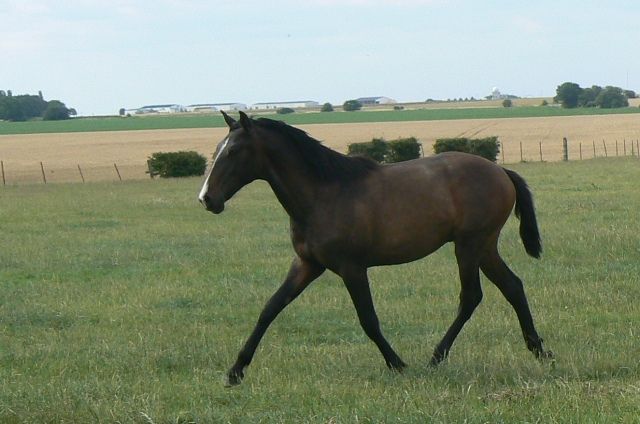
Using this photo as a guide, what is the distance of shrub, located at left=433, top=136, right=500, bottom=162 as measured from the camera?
42906mm

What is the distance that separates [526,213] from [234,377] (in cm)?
274

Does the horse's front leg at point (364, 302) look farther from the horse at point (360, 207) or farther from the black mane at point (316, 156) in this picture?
the black mane at point (316, 156)

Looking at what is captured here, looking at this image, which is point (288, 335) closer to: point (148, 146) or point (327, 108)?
point (148, 146)

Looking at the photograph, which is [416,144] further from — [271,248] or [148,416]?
[148,416]

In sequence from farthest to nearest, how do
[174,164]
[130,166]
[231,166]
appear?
[130,166] → [174,164] → [231,166]

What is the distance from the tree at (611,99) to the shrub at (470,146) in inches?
4233

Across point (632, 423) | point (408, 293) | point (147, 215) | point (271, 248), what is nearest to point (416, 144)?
point (147, 215)

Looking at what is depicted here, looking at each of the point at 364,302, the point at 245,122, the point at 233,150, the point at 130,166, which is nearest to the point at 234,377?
the point at 364,302

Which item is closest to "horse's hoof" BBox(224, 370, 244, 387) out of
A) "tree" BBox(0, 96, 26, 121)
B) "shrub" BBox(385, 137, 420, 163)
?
"shrub" BBox(385, 137, 420, 163)

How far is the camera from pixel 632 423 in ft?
17.6

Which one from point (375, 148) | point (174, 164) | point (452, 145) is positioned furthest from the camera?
point (375, 148)

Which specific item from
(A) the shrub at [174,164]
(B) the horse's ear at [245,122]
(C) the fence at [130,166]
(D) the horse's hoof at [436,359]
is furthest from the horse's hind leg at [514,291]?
(C) the fence at [130,166]

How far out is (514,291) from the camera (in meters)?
8.01

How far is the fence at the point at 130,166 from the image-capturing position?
45.1 meters
